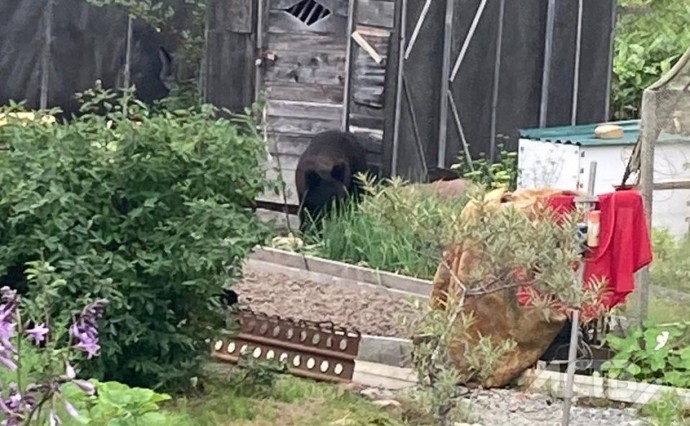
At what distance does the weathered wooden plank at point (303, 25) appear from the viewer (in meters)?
13.0

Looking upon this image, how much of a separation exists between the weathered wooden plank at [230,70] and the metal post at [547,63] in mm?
2996

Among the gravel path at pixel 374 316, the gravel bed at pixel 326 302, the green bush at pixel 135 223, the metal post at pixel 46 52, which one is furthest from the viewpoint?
the metal post at pixel 46 52

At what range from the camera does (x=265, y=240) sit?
22.6 ft

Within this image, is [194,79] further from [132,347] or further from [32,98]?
[132,347]

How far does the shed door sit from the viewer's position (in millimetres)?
13008

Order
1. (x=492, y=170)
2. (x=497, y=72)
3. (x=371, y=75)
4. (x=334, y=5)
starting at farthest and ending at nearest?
(x=497, y=72), (x=492, y=170), (x=334, y=5), (x=371, y=75)

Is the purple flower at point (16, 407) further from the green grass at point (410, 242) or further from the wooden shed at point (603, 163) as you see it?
the wooden shed at point (603, 163)

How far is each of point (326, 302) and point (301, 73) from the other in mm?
3902

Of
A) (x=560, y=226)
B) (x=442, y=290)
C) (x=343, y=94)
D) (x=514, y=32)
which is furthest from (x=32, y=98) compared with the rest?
(x=560, y=226)

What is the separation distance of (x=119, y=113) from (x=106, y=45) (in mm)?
8599

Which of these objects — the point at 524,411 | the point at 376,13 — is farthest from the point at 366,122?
the point at 524,411

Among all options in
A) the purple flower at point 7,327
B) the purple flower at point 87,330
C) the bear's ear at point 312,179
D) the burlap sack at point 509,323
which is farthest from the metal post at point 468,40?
the purple flower at point 7,327

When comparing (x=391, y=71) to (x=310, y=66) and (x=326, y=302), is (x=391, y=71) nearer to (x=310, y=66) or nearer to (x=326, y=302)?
(x=310, y=66)

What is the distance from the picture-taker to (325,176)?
1206 centimetres
